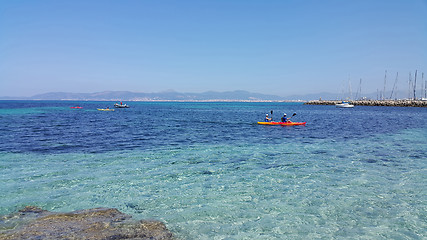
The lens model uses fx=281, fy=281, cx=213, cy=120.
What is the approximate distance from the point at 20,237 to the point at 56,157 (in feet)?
37.8

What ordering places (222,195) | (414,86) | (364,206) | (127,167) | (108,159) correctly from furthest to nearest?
(414,86), (108,159), (127,167), (222,195), (364,206)

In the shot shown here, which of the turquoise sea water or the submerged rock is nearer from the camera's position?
the submerged rock

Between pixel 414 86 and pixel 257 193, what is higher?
pixel 414 86

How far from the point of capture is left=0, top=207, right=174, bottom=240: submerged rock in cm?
715

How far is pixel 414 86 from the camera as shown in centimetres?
Answer: 14650

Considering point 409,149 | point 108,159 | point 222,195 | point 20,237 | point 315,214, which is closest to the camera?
point 20,237

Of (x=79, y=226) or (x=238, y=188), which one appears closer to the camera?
(x=79, y=226)

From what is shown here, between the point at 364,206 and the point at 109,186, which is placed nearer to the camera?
the point at 364,206

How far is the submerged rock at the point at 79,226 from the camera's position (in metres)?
7.15

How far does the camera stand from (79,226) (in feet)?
25.4

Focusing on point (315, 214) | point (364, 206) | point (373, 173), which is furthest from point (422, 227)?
point (373, 173)

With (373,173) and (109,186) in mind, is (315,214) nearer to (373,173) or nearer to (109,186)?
(373,173)

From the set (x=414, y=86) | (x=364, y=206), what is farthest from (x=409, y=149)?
(x=414, y=86)

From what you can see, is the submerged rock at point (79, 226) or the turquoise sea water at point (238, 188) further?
the turquoise sea water at point (238, 188)
